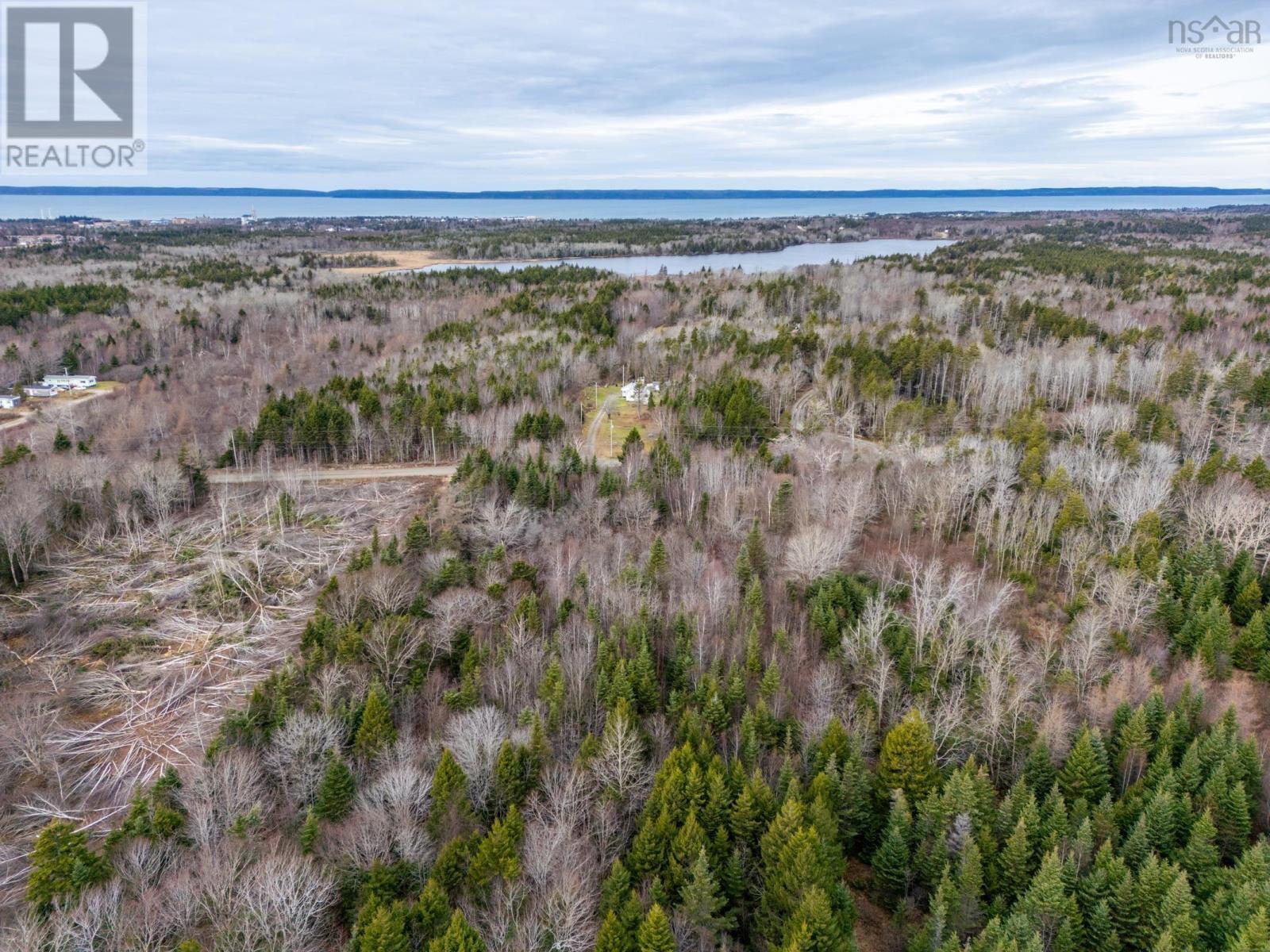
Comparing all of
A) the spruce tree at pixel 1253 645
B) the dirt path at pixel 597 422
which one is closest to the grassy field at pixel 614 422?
the dirt path at pixel 597 422

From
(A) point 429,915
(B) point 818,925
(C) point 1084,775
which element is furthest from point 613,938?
(C) point 1084,775

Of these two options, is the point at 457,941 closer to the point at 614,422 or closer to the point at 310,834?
the point at 310,834

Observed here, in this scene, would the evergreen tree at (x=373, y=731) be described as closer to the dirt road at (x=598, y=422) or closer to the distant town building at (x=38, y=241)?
the dirt road at (x=598, y=422)

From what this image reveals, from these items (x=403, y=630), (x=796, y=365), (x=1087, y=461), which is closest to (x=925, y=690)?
(x=403, y=630)

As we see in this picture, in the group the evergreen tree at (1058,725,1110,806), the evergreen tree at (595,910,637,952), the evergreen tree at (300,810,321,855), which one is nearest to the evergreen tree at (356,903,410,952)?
the evergreen tree at (595,910,637,952)

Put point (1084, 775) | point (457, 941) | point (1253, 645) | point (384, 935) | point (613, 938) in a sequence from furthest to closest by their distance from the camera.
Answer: point (1253, 645), point (1084, 775), point (613, 938), point (384, 935), point (457, 941)

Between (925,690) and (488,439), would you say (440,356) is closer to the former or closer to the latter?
(488,439)

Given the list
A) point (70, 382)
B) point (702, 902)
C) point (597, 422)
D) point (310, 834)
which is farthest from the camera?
point (70, 382)
